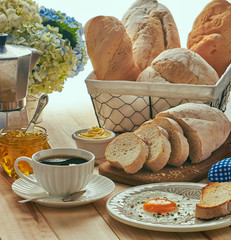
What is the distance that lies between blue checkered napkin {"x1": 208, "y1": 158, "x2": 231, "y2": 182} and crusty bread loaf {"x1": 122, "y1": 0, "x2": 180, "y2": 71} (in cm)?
64

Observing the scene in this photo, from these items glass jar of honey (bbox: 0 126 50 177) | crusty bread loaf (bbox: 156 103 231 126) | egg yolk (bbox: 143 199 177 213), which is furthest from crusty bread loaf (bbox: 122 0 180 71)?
egg yolk (bbox: 143 199 177 213)

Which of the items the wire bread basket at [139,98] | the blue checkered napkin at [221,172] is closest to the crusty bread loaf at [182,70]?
the wire bread basket at [139,98]

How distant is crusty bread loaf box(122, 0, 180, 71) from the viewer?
183cm

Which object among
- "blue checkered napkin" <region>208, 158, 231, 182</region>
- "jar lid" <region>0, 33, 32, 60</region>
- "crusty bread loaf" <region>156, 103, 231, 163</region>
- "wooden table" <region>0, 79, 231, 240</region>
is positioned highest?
"jar lid" <region>0, 33, 32, 60</region>

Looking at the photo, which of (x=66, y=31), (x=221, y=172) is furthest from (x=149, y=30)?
(x=221, y=172)

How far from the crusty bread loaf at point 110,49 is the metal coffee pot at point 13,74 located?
0.41m

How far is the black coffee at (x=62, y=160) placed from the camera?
46.8 inches

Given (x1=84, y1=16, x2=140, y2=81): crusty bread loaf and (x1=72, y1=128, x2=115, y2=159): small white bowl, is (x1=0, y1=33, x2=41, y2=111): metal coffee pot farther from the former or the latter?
(x1=84, y1=16, x2=140, y2=81): crusty bread loaf

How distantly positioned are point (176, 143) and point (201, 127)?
10cm

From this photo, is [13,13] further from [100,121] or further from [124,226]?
[124,226]

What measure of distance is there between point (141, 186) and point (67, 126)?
0.72m

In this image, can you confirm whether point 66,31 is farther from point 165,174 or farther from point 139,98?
point 165,174

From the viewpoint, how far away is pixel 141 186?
48.3 inches

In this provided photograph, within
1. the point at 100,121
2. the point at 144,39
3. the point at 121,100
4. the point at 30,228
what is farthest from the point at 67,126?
the point at 30,228
